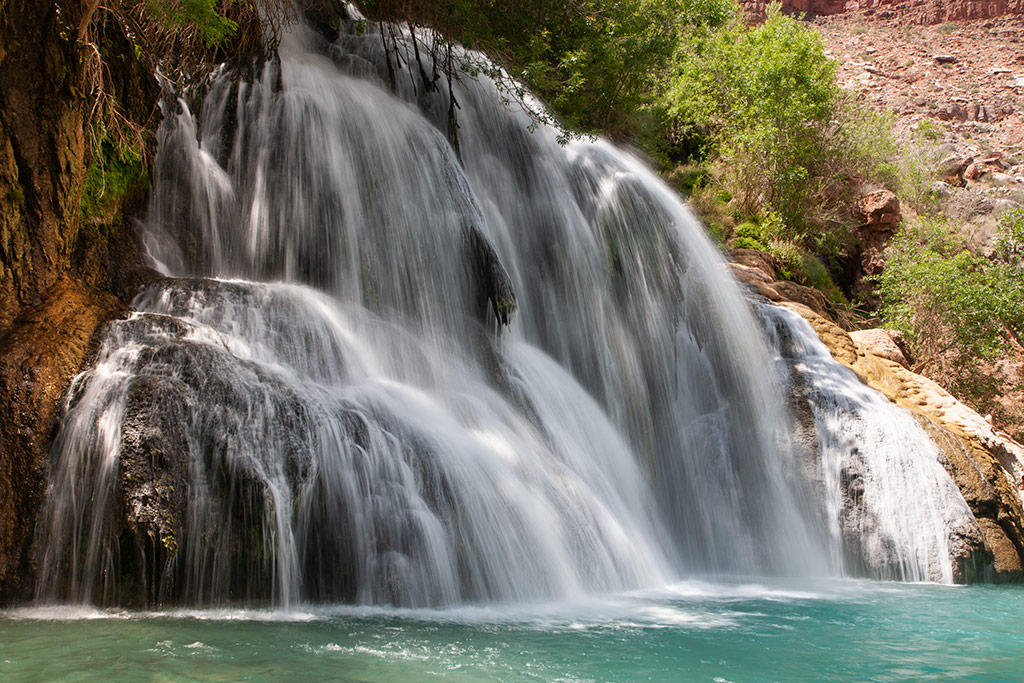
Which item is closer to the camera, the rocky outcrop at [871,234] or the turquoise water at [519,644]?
the turquoise water at [519,644]

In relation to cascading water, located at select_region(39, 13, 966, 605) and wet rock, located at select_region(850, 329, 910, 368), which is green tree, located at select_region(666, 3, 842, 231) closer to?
wet rock, located at select_region(850, 329, 910, 368)

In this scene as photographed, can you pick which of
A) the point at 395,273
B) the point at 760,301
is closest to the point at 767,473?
the point at 760,301

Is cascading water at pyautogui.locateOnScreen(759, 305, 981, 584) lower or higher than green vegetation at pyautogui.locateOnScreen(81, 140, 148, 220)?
lower

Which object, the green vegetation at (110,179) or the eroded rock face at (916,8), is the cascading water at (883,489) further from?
the eroded rock face at (916,8)

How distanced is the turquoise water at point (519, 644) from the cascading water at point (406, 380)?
1.71 feet

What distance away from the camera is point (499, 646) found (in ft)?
19.0

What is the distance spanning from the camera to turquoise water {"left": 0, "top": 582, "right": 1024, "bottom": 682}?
4.84 meters

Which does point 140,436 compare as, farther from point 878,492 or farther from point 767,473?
point 878,492

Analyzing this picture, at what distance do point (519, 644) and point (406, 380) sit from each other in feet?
13.9

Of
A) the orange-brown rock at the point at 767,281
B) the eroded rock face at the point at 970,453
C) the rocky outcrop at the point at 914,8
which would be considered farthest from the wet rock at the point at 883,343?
the rocky outcrop at the point at 914,8

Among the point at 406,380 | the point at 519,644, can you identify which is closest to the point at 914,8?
the point at 406,380

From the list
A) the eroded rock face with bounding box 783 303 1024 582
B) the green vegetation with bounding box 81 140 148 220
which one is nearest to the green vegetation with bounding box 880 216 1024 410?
the eroded rock face with bounding box 783 303 1024 582

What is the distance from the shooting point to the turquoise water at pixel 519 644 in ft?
15.9

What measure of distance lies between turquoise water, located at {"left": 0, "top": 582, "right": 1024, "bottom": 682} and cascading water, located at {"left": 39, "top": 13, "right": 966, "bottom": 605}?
1.71 feet
